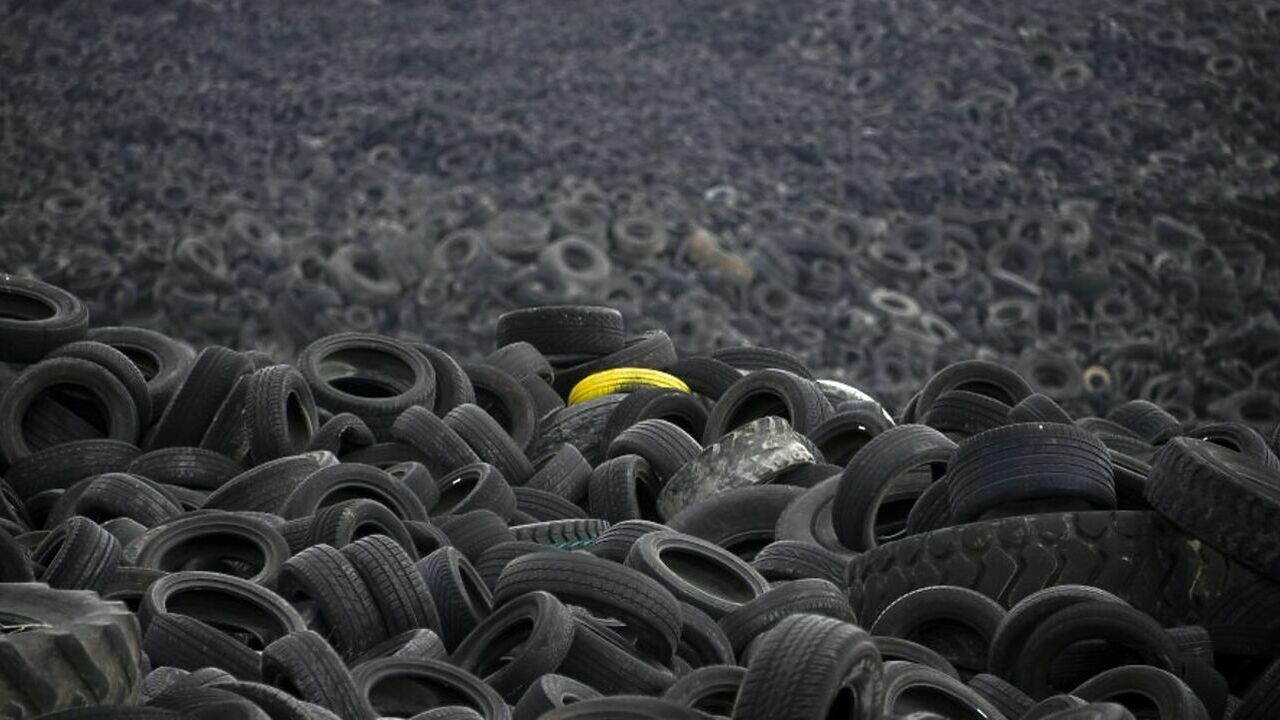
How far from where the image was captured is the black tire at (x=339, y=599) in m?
5.66

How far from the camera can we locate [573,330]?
979 cm

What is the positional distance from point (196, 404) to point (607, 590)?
324 centimetres

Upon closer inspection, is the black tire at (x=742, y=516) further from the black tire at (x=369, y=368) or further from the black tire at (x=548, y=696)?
the black tire at (x=548, y=696)

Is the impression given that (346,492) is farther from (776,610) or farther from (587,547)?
(776,610)

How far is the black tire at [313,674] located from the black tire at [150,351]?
13.0 feet

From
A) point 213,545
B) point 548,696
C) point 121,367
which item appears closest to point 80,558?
point 213,545

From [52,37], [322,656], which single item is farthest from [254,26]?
[322,656]

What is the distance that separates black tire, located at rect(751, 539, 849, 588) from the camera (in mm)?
6699

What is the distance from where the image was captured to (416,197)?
2322 centimetres

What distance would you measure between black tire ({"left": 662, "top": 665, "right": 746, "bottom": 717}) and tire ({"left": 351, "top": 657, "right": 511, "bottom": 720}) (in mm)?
543

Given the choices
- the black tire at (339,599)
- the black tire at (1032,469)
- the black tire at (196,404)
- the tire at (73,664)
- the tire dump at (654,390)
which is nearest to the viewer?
the tire at (73,664)

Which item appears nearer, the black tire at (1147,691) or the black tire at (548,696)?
the black tire at (548,696)

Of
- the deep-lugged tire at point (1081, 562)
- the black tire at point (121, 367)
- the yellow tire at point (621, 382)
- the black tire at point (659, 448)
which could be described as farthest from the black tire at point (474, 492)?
the deep-lugged tire at point (1081, 562)

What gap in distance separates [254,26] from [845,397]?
2282 cm
